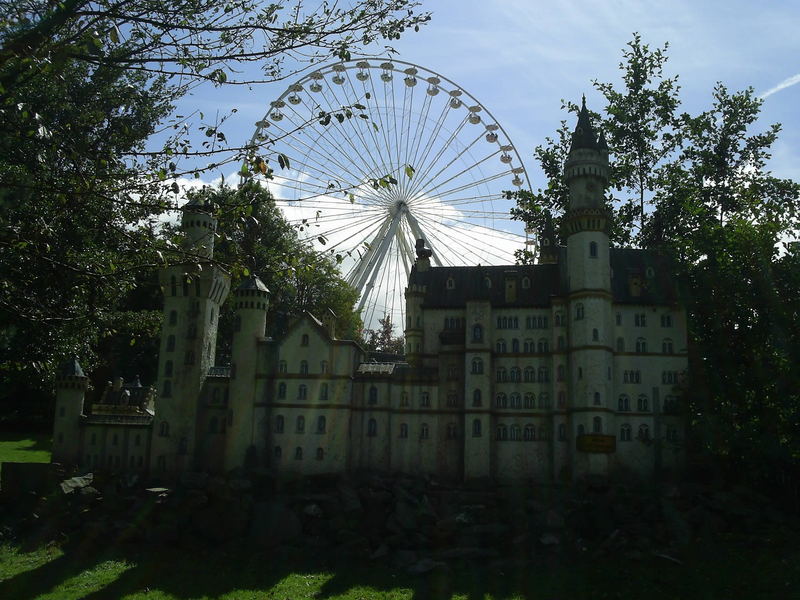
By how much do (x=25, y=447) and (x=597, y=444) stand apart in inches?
1709

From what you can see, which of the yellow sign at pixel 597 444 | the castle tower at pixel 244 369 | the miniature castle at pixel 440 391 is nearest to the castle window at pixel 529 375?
the miniature castle at pixel 440 391

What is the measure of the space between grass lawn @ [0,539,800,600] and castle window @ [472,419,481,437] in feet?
41.0

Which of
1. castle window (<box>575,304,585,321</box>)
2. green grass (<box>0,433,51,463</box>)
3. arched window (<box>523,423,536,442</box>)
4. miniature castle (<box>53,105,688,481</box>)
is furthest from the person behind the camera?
green grass (<box>0,433,51,463</box>)

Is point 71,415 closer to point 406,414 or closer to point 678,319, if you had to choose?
point 406,414

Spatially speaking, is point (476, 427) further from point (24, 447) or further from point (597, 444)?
point (24, 447)

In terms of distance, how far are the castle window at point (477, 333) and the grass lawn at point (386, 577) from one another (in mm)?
16610

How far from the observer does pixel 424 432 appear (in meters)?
52.5

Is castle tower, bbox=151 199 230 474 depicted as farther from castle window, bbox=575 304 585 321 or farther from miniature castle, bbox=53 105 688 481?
castle window, bbox=575 304 585 321

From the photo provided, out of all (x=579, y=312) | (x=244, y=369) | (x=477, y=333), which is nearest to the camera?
(x=579, y=312)

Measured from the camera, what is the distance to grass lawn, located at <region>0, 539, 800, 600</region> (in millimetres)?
35156

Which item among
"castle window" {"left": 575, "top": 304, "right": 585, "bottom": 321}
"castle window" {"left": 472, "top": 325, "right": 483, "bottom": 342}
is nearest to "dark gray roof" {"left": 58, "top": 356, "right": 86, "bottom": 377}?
"castle window" {"left": 472, "top": 325, "right": 483, "bottom": 342}

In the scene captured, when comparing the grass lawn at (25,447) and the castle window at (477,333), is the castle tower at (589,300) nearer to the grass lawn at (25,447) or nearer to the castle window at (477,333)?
the castle window at (477,333)

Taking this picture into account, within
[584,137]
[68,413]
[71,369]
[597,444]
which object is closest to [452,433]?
[597,444]

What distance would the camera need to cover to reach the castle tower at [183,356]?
5166 centimetres
